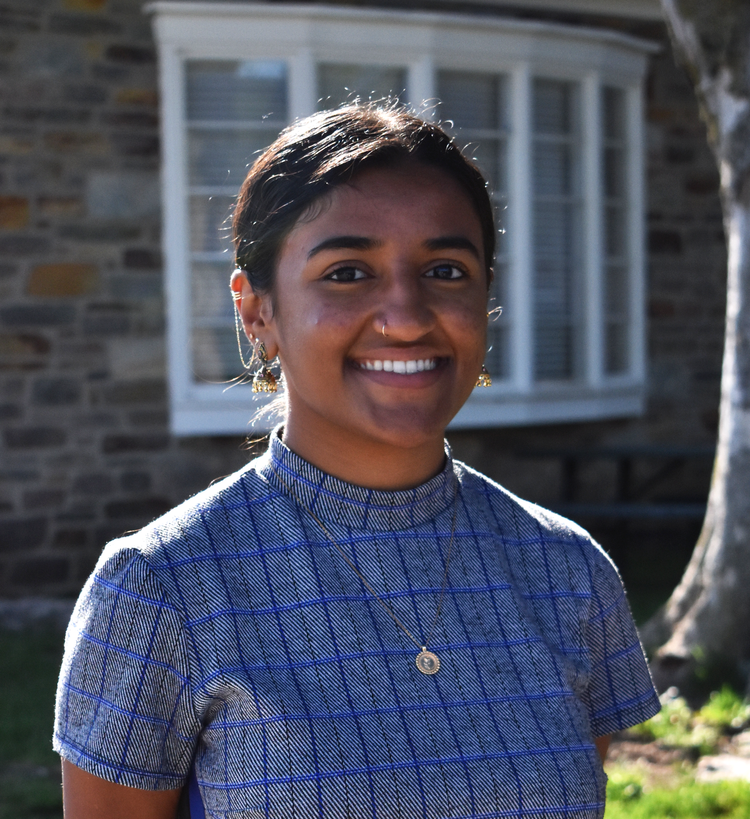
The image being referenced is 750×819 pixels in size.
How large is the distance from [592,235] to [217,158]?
241 centimetres

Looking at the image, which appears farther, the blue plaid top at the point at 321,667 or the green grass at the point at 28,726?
the green grass at the point at 28,726

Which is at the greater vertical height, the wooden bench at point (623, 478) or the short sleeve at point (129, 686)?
the short sleeve at point (129, 686)

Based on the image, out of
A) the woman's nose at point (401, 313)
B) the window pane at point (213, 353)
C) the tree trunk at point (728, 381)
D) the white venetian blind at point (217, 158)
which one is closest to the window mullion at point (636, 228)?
the white venetian blind at point (217, 158)

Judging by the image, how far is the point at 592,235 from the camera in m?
7.07

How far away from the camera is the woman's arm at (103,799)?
131 centimetres

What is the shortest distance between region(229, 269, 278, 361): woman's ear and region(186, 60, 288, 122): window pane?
4890 mm

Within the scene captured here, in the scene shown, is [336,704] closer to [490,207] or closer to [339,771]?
[339,771]

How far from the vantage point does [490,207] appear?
1604 mm

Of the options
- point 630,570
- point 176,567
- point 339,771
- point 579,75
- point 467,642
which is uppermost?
point 579,75

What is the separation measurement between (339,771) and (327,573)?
245 millimetres

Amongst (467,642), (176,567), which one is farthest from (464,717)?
→ (176,567)

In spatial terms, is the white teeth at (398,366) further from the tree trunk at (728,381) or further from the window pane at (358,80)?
the window pane at (358,80)

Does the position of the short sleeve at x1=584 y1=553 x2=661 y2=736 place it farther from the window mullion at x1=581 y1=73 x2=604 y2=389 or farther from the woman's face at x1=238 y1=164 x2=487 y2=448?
the window mullion at x1=581 y1=73 x2=604 y2=389

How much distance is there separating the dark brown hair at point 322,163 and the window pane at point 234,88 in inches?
193
